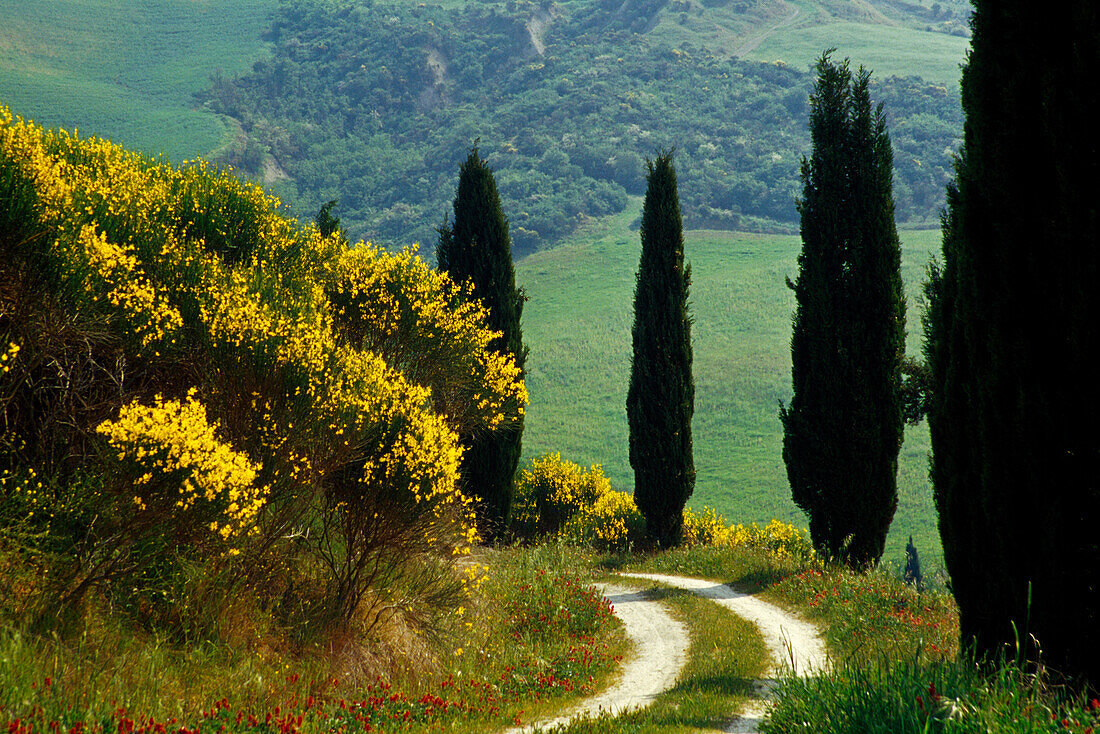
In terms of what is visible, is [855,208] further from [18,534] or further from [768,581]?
[18,534]

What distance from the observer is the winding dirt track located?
869 cm

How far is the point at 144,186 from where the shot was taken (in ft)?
40.6

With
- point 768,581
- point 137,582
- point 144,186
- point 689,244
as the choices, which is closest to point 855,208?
point 768,581

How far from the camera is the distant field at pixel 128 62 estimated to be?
112 m

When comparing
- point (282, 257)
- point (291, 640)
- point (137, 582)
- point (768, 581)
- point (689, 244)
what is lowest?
point (768, 581)

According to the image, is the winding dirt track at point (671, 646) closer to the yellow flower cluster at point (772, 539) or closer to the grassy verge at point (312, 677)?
the grassy verge at point (312, 677)

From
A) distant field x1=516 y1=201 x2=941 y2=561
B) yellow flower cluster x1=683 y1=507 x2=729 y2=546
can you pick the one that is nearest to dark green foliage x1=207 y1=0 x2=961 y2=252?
distant field x1=516 y1=201 x2=941 y2=561

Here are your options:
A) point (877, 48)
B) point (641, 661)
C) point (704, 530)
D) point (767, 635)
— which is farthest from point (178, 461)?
point (877, 48)

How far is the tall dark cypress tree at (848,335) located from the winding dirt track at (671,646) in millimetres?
3798

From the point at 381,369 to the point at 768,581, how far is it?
37.5ft

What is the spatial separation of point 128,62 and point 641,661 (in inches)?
6794

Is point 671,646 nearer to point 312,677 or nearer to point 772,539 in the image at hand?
point 312,677

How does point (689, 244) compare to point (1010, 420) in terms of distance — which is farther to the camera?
point (689, 244)

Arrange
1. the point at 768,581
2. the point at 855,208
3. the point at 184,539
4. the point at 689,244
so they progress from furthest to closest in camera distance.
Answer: the point at 689,244 → the point at 855,208 → the point at 768,581 → the point at 184,539
